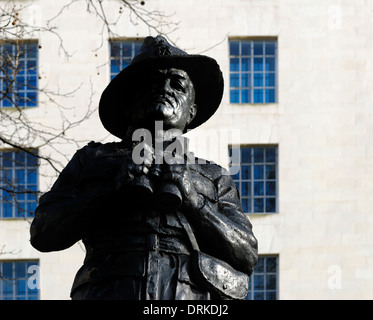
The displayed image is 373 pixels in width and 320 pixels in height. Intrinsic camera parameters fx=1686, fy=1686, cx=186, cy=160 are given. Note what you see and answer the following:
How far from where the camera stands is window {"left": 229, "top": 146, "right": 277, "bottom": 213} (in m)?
42.3

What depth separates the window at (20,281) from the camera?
4016 cm

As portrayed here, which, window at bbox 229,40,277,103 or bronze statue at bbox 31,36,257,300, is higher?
window at bbox 229,40,277,103

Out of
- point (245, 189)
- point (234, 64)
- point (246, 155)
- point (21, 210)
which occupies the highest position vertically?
point (234, 64)

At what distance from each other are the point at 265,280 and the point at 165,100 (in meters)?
32.3

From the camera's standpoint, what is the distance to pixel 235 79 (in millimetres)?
43469

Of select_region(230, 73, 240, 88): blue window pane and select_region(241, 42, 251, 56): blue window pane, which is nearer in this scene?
select_region(230, 73, 240, 88): blue window pane

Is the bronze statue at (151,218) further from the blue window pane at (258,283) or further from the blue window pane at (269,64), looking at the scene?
the blue window pane at (269,64)

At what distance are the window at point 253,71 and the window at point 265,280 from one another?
4245 millimetres

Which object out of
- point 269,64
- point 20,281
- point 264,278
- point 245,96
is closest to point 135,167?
point 20,281

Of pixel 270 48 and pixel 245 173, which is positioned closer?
pixel 245 173

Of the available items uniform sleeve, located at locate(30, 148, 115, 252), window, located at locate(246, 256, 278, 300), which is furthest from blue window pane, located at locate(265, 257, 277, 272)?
uniform sleeve, located at locate(30, 148, 115, 252)

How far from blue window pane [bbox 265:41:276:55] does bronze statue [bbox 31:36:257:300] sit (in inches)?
1326

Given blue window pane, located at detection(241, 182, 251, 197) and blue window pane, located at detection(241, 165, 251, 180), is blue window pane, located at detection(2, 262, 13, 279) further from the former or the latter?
blue window pane, located at detection(241, 165, 251, 180)

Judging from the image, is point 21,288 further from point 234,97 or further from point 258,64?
point 258,64
